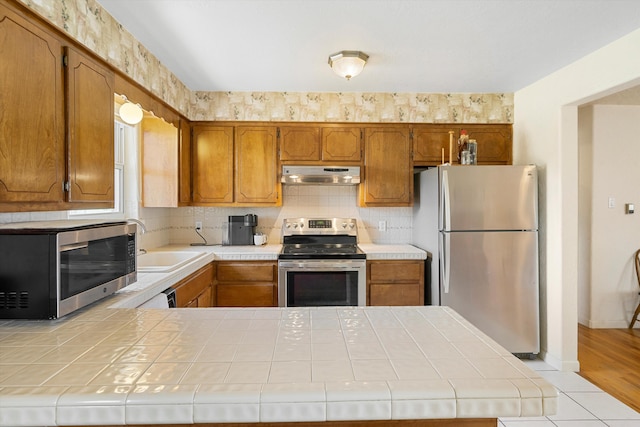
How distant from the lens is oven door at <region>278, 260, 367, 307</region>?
127 inches

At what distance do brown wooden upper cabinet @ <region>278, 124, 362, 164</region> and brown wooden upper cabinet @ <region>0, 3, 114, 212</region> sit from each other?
5.61 ft

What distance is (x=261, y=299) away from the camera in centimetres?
325

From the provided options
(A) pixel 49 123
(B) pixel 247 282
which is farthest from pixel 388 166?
(A) pixel 49 123

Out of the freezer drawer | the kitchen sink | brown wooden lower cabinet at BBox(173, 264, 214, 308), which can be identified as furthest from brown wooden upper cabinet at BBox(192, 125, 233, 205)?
the freezer drawer

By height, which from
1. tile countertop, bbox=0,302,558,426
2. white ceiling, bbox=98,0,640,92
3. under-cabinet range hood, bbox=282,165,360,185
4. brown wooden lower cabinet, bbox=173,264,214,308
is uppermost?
white ceiling, bbox=98,0,640,92

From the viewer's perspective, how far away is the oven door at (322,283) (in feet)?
10.6

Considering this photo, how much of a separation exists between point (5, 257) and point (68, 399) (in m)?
0.77

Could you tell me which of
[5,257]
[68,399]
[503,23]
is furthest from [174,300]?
[503,23]

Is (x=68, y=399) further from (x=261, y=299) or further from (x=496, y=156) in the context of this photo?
(x=496, y=156)

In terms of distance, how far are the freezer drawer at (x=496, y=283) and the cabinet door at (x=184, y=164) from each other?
2.27m

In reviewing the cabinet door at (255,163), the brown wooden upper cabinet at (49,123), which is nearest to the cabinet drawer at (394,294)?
the cabinet door at (255,163)

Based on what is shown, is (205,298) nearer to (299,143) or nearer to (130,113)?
(130,113)

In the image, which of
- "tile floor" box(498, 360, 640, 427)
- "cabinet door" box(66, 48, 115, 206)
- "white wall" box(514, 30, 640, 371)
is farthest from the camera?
"white wall" box(514, 30, 640, 371)

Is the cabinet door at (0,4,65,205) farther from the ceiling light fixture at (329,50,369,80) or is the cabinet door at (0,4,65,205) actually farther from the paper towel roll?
the ceiling light fixture at (329,50,369,80)
